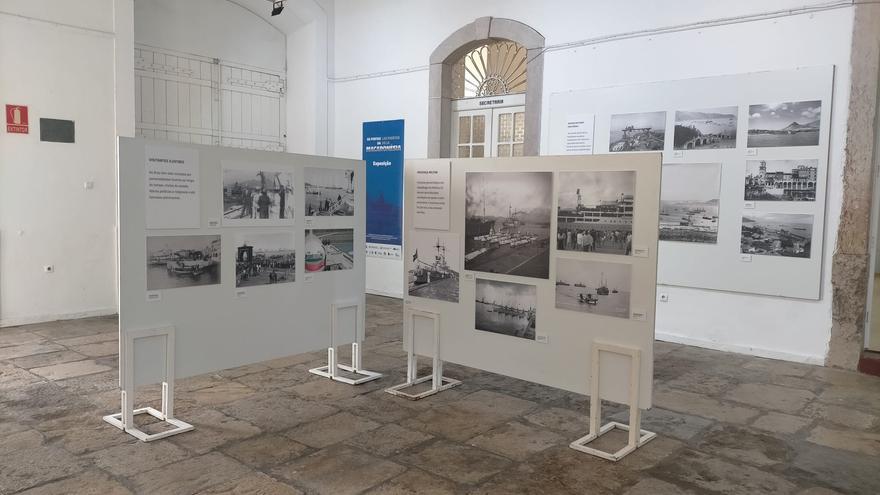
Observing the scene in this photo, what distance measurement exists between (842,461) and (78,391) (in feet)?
18.7

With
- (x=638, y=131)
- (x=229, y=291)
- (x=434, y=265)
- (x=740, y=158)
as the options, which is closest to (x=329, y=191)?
(x=434, y=265)

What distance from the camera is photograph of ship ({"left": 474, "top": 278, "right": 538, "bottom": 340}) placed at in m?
4.68

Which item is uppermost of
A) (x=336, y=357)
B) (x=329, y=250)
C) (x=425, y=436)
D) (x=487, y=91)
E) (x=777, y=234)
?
(x=487, y=91)

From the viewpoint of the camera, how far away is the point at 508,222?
4777 mm

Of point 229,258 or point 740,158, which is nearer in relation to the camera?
point 229,258

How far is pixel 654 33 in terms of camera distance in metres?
7.53

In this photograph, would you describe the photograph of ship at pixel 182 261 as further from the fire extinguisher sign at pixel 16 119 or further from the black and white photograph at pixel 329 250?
the fire extinguisher sign at pixel 16 119

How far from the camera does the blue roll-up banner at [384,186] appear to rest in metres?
10.4

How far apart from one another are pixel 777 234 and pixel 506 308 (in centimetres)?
363

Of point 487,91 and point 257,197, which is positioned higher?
point 487,91

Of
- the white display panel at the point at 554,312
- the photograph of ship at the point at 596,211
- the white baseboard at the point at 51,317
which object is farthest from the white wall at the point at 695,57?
the white baseboard at the point at 51,317

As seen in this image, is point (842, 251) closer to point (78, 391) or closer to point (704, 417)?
point (704, 417)

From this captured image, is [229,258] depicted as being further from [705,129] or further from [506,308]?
[705,129]

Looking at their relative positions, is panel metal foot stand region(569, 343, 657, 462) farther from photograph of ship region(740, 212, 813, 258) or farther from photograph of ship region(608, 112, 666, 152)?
photograph of ship region(608, 112, 666, 152)
